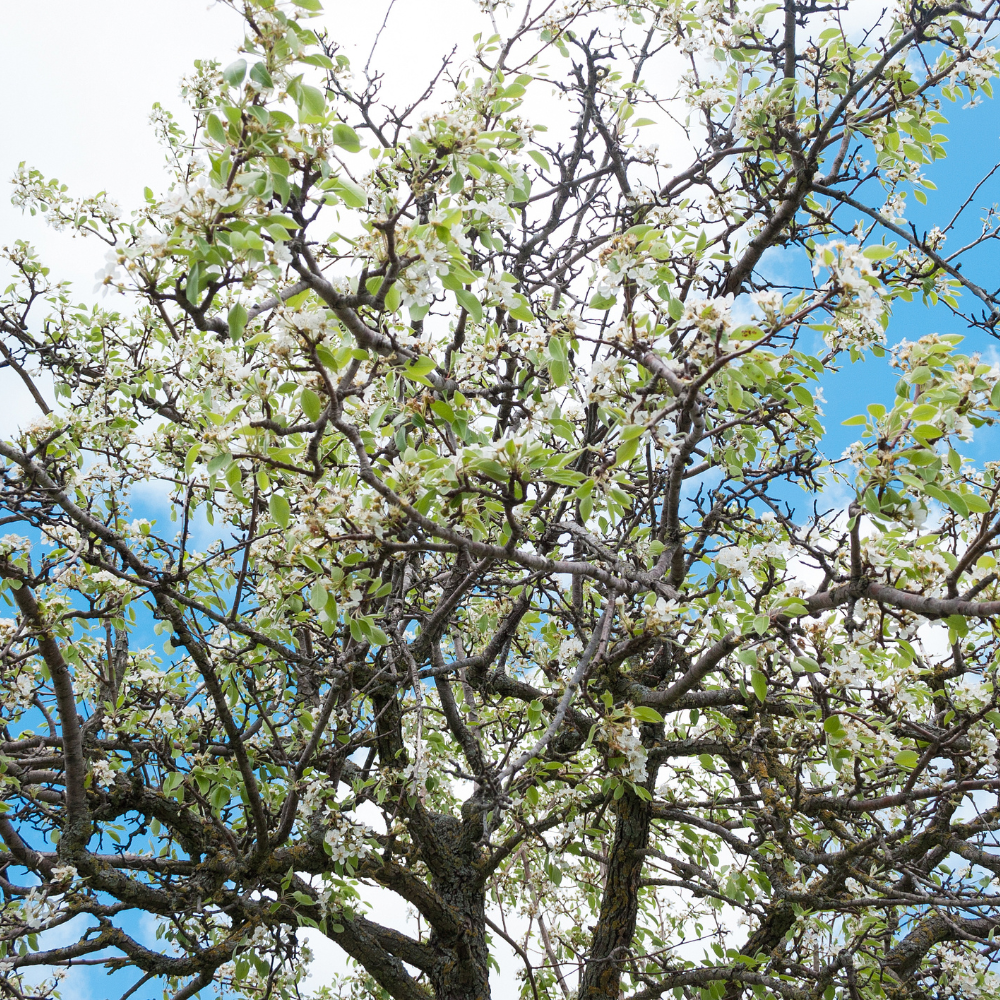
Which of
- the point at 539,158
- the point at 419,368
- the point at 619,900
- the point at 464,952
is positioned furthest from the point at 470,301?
the point at 464,952

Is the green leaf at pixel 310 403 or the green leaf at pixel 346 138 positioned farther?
the green leaf at pixel 310 403

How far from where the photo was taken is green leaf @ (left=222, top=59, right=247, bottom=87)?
2.11 meters

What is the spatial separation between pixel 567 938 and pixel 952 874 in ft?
11.2

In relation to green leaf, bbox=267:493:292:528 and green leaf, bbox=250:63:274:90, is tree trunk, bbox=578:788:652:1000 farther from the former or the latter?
green leaf, bbox=250:63:274:90

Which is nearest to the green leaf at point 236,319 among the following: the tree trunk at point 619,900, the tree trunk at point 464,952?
the tree trunk at point 619,900

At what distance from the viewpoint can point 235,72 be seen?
2.12 metres

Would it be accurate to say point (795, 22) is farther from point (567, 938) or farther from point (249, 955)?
point (567, 938)

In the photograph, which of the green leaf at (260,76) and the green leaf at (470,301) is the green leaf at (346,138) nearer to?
the green leaf at (260,76)

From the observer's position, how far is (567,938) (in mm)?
7289

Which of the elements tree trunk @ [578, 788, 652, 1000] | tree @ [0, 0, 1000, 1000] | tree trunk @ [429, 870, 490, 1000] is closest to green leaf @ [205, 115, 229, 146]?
tree @ [0, 0, 1000, 1000]

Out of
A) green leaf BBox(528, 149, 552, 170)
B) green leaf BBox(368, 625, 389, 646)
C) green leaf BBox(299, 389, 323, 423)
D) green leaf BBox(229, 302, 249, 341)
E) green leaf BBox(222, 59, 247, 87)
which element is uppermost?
green leaf BBox(528, 149, 552, 170)

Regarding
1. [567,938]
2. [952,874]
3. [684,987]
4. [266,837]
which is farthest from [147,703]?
[952,874]

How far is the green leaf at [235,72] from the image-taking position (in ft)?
6.93

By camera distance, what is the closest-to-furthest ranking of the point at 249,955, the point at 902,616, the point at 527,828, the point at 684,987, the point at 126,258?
the point at 126,258
the point at 902,616
the point at 527,828
the point at 249,955
the point at 684,987
